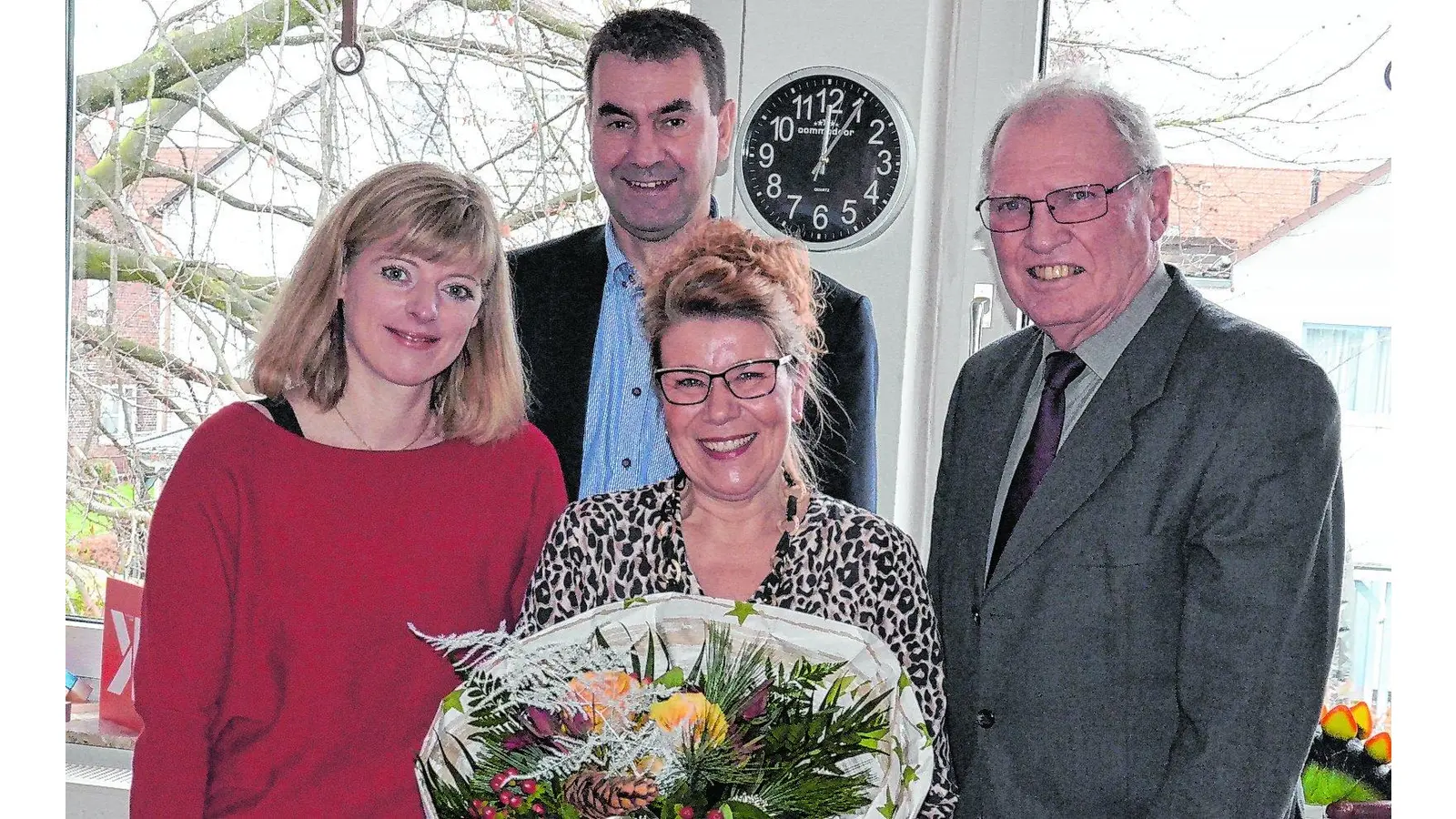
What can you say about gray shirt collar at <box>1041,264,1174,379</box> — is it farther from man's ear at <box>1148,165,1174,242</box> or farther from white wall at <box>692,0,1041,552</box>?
white wall at <box>692,0,1041,552</box>

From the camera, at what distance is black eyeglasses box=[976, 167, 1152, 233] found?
1.71 metres

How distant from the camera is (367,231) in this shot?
1823 mm

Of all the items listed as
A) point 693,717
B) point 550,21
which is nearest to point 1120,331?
point 693,717

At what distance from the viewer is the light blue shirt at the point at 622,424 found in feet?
7.45

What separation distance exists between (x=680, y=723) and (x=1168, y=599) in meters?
0.74

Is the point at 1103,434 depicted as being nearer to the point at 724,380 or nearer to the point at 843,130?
the point at 724,380

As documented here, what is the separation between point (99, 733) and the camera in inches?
117

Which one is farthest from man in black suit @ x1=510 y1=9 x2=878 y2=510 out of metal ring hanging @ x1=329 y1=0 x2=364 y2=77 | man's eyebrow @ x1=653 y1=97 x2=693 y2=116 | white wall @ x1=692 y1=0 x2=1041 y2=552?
metal ring hanging @ x1=329 y1=0 x2=364 y2=77

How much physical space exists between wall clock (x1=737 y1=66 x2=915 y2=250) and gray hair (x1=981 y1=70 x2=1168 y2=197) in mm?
880

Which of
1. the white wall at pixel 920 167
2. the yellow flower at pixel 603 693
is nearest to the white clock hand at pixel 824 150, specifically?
the white wall at pixel 920 167
